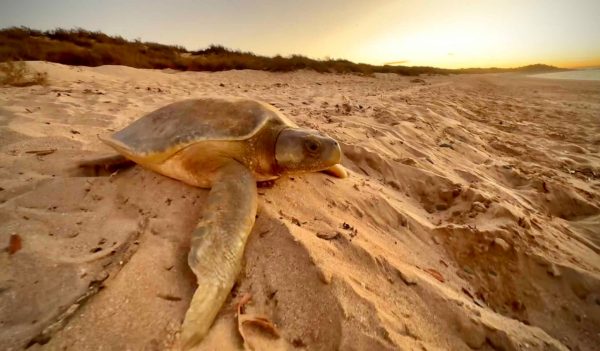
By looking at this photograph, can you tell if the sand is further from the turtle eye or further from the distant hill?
the distant hill

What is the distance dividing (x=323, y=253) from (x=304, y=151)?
0.59 meters

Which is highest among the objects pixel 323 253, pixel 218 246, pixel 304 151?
pixel 304 151

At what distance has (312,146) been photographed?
1.71m

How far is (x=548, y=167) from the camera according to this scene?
3.19 meters

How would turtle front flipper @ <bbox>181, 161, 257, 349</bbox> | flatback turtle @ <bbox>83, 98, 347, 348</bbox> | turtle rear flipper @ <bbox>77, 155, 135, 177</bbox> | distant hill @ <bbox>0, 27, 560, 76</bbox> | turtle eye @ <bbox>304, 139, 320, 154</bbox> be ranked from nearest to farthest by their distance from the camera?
turtle front flipper @ <bbox>181, 161, 257, 349</bbox>
flatback turtle @ <bbox>83, 98, 347, 348</bbox>
turtle eye @ <bbox>304, 139, 320, 154</bbox>
turtle rear flipper @ <bbox>77, 155, 135, 177</bbox>
distant hill @ <bbox>0, 27, 560, 76</bbox>

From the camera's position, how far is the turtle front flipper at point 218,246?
103 centimetres

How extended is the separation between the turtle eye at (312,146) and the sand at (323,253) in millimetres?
308

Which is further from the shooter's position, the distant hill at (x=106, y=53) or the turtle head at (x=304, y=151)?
the distant hill at (x=106, y=53)

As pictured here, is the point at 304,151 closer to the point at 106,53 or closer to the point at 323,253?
the point at 323,253

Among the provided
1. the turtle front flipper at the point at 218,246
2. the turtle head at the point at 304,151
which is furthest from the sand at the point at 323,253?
the turtle head at the point at 304,151

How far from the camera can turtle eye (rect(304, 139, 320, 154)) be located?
5.61 ft

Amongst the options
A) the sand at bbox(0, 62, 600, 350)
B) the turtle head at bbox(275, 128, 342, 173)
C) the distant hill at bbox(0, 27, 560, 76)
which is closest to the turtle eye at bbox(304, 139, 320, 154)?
the turtle head at bbox(275, 128, 342, 173)

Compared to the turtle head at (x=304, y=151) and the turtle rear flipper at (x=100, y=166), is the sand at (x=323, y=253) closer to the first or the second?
the turtle rear flipper at (x=100, y=166)

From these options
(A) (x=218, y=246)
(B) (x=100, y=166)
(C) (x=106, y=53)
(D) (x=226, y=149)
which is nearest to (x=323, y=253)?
(A) (x=218, y=246)
